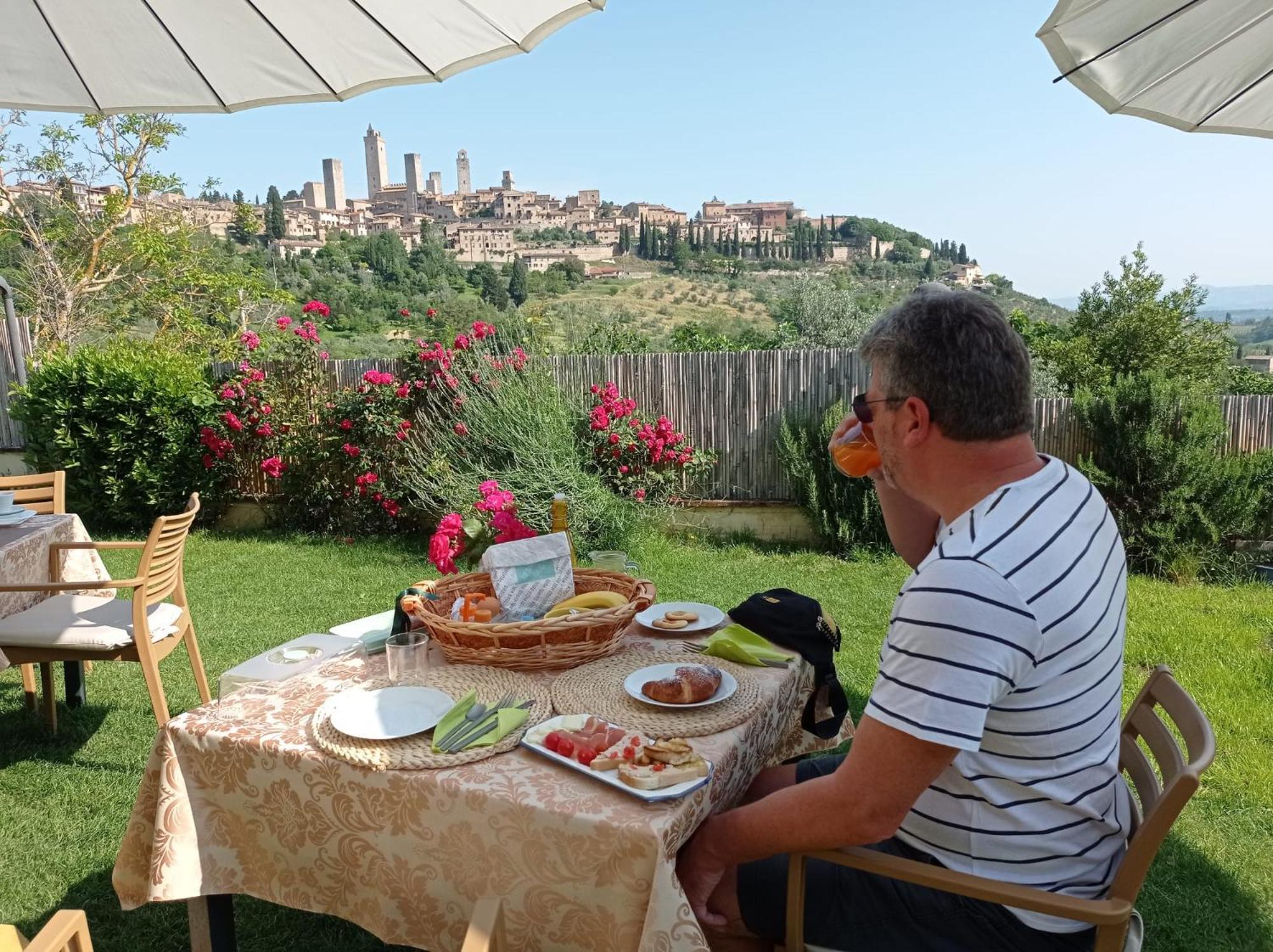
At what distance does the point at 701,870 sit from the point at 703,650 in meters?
0.67

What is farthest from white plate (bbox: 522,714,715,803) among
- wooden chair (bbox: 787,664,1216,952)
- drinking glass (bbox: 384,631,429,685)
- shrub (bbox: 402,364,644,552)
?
shrub (bbox: 402,364,644,552)

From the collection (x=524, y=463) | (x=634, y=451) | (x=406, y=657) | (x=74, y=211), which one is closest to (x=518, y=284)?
(x=74, y=211)

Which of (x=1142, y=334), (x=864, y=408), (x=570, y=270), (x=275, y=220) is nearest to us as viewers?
(x=864, y=408)

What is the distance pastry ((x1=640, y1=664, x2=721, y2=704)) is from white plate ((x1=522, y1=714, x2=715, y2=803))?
234 mm

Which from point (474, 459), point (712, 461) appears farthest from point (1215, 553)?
point (474, 459)

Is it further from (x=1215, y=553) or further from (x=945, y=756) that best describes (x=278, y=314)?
(x=945, y=756)

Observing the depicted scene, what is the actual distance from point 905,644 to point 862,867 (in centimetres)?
42

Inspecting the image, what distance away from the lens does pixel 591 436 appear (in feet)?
22.6

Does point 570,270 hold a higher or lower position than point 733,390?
higher

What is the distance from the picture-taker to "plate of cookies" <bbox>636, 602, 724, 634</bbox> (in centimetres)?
220

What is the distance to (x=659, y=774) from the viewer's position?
1370mm

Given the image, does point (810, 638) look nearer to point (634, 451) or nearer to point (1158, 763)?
point (1158, 763)

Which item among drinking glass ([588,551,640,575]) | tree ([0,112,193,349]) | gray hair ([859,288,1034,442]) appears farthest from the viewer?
tree ([0,112,193,349])

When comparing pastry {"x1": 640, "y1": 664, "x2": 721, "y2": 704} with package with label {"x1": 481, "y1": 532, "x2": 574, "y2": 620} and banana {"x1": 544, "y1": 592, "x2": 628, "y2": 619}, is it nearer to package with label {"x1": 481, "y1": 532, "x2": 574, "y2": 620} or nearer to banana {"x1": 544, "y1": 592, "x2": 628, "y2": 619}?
banana {"x1": 544, "y1": 592, "x2": 628, "y2": 619}
